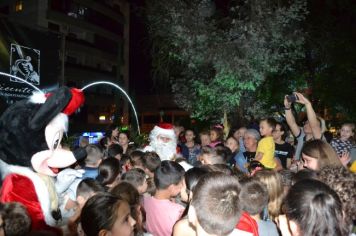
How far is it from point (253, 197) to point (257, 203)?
2.4 inches

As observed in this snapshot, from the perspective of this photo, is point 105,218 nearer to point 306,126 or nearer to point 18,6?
point 306,126

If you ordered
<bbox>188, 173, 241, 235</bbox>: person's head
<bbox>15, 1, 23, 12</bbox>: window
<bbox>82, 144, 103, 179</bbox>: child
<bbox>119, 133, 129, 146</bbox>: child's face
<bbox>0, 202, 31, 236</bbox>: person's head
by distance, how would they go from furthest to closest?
<bbox>15, 1, 23, 12</bbox>: window < <bbox>119, 133, 129, 146</bbox>: child's face < <bbox>82, 144, 103, 179</bbox>: child < <bbox>0, 202, 31, 236</bbox>: person's head < <bbox>188, 173, 241, 235</bbox>: person's head

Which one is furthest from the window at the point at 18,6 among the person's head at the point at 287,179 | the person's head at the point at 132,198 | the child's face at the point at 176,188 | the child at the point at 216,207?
the child at the point at 216,207

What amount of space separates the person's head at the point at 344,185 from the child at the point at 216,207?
3.04 ft

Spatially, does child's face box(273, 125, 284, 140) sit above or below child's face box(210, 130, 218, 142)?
above

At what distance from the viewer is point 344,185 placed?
9.24 ft

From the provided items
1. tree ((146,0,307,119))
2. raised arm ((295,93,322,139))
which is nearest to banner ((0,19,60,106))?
tree ((146,0,307,119))

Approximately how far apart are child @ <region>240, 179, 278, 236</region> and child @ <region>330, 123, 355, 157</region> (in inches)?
115

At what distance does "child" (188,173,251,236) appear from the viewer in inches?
85.7

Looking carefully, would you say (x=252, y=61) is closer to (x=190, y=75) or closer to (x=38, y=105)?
(x=190, y=75)

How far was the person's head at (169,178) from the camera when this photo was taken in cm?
378

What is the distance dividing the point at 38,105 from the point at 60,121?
0.22 m

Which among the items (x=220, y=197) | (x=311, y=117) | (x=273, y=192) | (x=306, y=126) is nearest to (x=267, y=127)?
(x=306, y=126)

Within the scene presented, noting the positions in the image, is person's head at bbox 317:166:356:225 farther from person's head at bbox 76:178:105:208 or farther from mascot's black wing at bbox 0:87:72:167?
mascot's black wing at bbox 0:87:72:167
